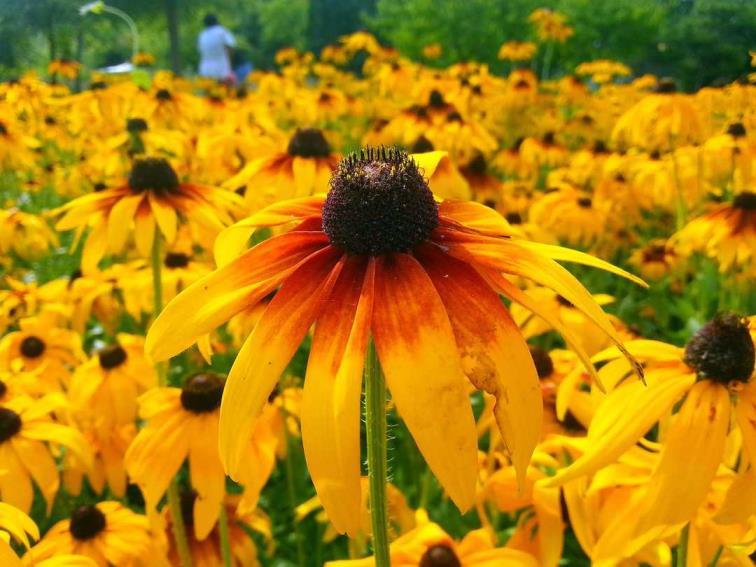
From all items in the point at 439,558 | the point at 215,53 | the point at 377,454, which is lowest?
the point at 439,558

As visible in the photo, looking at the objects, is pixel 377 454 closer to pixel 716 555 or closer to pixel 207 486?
pixel 716 555

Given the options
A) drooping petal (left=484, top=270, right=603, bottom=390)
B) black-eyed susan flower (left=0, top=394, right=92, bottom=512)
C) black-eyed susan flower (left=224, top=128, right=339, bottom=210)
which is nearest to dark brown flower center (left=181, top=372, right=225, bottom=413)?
black-eyed susan flower (left=0, top=394, right=92, bottom=512)

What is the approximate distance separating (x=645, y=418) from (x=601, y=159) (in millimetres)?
3995

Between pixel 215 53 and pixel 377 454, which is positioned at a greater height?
pixel 215 53

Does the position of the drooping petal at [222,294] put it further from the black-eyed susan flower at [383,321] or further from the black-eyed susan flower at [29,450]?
the black-eyed susan flower at [29,450]

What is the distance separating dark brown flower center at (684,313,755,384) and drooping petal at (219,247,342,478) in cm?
59

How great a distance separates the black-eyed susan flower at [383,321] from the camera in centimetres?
70

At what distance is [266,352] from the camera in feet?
2.60

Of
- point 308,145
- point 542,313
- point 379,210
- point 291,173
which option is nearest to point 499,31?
point 308,145

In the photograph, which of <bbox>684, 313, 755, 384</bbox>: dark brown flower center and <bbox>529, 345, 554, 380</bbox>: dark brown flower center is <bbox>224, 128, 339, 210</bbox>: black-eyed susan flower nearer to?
<bbox>529, 345, 554, 380</bbox>: dark brown flower center

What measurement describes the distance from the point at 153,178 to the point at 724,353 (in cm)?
144

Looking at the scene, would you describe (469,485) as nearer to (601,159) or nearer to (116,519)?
A: (116,519)

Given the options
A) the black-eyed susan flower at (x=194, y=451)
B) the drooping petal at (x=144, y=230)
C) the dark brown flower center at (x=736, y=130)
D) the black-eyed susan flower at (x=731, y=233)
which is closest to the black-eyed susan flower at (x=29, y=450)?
the black-eyed susan flower at (x=194, y=451)

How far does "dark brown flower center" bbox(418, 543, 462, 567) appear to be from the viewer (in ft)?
4.10
